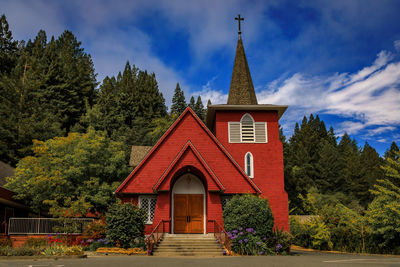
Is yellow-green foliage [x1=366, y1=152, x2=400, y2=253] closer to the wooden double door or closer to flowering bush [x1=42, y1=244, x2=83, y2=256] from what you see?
the wooden double door

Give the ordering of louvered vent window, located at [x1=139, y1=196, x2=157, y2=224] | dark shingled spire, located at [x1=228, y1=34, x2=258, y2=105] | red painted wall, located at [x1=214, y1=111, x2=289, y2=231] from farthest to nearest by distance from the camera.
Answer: dark shingled spire, located at [x1=228, y1=34, x2=258, y2=105] < red painted wall, located at [x1=214, y1=111, x2=289, y2=231] < louvered vent window, located at [x1=139, y1=196, x2=157, y2=224]

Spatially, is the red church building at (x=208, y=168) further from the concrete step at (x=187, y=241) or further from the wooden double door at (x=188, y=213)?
the concrete step at (x=187, y=241)

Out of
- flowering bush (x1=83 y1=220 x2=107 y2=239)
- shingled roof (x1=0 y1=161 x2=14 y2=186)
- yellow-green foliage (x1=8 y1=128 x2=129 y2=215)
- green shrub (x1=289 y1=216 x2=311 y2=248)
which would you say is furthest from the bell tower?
shingled roof (x1=0 y1=161 x2=14 y2=186)

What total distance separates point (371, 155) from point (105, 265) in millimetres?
67035

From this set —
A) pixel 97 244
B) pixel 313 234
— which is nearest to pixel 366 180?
pixel 313 234

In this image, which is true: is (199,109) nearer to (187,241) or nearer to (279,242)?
(187,241)

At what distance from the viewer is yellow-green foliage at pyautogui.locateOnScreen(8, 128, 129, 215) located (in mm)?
24547

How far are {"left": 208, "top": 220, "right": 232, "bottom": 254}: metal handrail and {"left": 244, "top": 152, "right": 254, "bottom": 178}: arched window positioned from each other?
6777 mm

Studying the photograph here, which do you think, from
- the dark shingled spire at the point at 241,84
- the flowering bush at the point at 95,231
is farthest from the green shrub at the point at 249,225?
the dark shingled spire at the point at 241,84

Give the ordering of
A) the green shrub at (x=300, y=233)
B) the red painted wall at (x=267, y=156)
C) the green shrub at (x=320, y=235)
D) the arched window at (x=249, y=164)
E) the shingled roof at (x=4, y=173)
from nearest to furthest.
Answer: the red painted wall at (x=267, y=156)
the green shrub at (x=320, y=235)
the arched window at (x=249, y=164)
the shingled roof at (x=4, y=173)
the green shrub at (x=300, y=233)

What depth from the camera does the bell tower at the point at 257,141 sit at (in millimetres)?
24906

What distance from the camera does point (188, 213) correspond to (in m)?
21.1

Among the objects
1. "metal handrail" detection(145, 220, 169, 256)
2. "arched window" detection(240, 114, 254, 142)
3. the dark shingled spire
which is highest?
the dark shingled spire

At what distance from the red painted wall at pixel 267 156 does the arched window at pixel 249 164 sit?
22 cm
